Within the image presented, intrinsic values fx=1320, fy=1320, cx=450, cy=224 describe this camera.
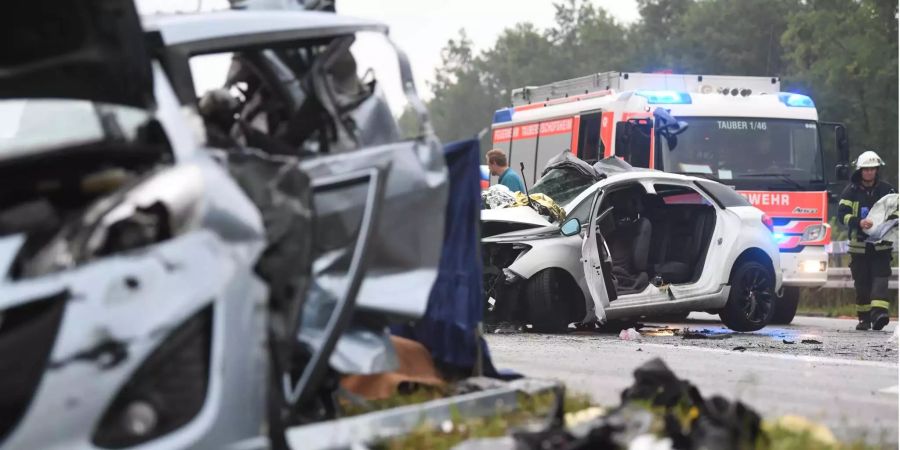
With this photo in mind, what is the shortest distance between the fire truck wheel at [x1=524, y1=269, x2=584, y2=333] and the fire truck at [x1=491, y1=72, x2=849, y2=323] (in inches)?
155

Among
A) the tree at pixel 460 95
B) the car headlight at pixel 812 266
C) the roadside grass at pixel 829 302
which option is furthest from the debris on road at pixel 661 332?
the tree at pixel 460 95

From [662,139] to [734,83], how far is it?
2.30 meters

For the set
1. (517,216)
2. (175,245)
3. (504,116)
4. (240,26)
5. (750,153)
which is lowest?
(175,245)

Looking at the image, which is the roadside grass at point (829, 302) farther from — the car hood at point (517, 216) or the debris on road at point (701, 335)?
the car hood at point (517, 216)

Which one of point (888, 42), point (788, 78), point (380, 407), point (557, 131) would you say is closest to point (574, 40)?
point (788, 78)

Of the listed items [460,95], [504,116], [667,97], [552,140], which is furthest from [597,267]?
[460,95]

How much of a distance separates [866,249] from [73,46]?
11241 millimetres

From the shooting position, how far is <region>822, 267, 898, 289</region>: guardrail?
1979 centimetres

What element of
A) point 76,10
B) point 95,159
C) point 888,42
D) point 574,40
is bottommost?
point 95,159

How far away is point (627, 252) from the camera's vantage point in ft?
40.8

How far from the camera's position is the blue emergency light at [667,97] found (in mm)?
16297

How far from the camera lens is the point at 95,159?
13.1ft

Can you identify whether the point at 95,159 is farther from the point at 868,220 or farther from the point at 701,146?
the point at 701,146

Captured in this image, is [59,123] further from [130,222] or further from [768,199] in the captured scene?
[768,199]
